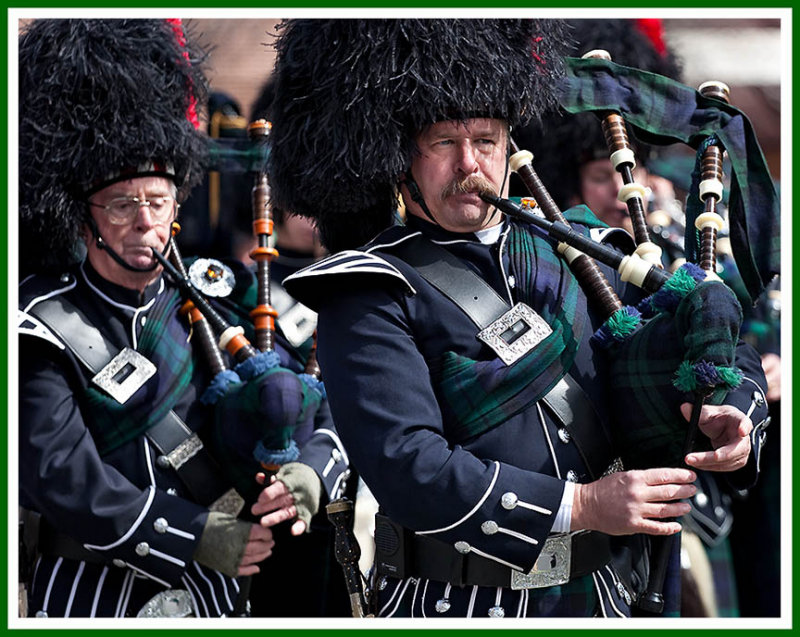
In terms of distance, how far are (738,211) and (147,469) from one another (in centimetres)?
188

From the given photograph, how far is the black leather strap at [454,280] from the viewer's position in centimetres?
304

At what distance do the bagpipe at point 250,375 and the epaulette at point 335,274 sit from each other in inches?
34.2

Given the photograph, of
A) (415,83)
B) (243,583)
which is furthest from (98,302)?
(415,83)

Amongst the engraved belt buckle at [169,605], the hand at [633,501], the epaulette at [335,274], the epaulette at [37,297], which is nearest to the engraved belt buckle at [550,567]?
the hand at [633,501]

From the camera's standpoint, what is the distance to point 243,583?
396cm

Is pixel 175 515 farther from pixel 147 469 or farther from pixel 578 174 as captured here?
pixel 578 174

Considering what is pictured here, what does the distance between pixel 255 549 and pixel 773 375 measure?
8.15 ft

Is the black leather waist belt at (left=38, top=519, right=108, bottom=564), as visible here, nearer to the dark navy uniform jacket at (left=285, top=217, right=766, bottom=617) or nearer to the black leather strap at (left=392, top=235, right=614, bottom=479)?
the dark navy uniform jacket at (left=285, top=217, right=766, bottom=617)

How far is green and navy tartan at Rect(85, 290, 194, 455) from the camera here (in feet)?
12.8

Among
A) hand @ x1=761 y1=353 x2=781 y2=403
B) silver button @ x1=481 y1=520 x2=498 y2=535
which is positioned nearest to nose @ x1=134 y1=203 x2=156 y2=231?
silver button @ x1=481 y1=520 x2=498 y2=535

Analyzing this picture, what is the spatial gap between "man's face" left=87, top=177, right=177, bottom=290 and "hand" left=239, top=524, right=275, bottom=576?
88 cm

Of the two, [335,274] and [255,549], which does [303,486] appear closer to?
[255,549]

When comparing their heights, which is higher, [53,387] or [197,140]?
[197,140]

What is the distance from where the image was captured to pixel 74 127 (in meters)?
4.18
